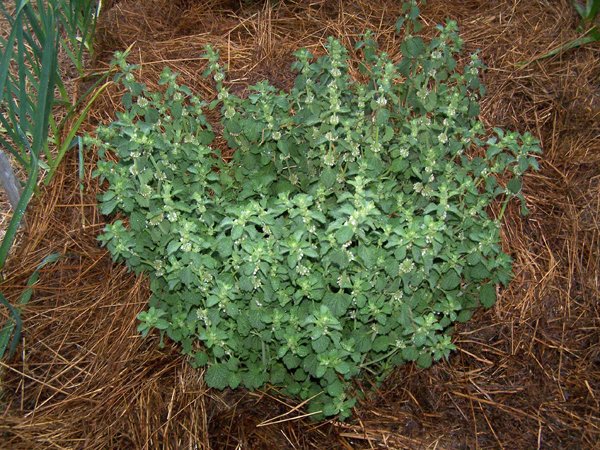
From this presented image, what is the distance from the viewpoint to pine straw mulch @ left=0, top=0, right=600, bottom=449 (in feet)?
6.77

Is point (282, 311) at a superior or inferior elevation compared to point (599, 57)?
superior

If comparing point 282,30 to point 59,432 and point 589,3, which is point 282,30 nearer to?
point 589,3

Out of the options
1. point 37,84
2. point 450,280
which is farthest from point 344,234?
point 37,84

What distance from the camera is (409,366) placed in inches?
85.7

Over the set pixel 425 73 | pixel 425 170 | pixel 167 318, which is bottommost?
pixel 167 318

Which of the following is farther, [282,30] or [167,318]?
[282,30]

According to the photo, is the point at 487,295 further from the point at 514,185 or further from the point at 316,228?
the point at 316,228

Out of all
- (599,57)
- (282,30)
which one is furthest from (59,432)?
(599,57)

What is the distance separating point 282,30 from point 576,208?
139cm

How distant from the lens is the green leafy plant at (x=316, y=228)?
1836mm

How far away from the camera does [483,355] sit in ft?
7.27

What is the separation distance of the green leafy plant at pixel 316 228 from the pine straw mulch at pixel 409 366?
0.13 m

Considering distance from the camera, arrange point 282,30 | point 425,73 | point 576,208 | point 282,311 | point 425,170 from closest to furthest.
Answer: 1. point 282,311
2. point 425,170
3. point 425,73
4. point 576,208
5. point 282,30

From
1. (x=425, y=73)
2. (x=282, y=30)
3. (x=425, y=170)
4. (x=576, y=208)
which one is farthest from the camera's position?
(x=282, y=30)
